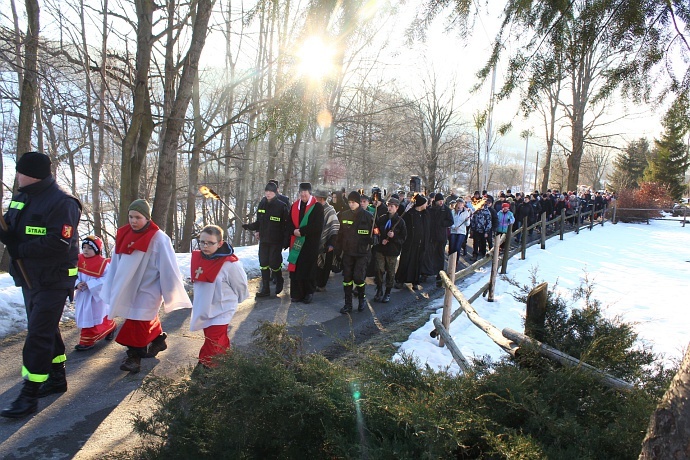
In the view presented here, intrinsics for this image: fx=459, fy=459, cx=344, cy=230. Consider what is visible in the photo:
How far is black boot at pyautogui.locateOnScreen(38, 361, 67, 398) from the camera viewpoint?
13.7 feet

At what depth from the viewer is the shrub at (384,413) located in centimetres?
204

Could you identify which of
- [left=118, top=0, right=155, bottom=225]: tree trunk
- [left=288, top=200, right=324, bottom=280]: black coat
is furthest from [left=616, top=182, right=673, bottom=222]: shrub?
[left=118, top=0, right=155, bottom=225]: tree trunk

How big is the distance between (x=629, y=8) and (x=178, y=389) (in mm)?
3479

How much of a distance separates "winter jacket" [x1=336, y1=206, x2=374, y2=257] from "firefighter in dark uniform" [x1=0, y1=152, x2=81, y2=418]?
4.61 metres

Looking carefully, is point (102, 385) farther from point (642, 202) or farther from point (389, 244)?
point (642, 202)

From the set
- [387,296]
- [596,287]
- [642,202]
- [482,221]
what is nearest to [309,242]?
[387,296]

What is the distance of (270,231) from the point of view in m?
8.15

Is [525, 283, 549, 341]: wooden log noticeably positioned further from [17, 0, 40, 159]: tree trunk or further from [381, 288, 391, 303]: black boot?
[17, 0, 40, 159]: tree trunk

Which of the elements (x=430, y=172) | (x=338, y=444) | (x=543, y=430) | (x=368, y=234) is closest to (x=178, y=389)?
(x=338, y=444)

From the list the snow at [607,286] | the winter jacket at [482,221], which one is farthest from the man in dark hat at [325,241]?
the winter jacket at [482,221]

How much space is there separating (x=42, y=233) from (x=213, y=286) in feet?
4.88

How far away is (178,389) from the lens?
256cm

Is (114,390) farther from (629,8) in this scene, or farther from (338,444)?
(629,8)

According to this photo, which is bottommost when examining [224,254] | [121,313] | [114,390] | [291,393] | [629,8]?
[114,390]
